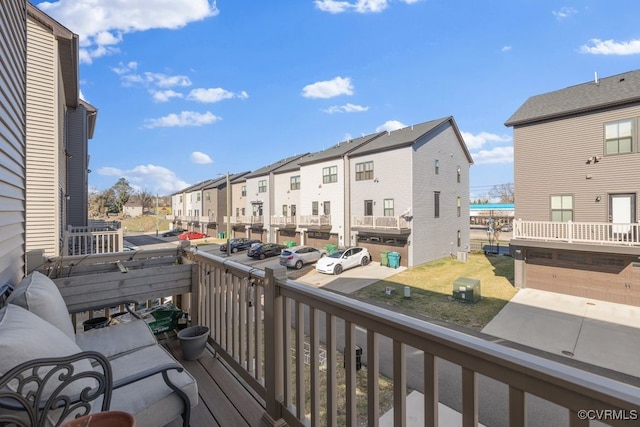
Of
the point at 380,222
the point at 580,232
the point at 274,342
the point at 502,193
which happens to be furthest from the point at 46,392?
the point at 502,193

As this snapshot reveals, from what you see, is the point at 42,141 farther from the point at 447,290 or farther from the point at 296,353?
the point at 447,290

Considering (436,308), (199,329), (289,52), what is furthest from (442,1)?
(199,329)

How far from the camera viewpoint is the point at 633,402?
62cm

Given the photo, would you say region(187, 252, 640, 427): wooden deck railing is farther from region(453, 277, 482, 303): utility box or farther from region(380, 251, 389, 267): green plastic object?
region(380, 251, 389, 267): green plastic object

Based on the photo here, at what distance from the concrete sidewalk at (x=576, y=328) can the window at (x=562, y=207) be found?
9.56ft

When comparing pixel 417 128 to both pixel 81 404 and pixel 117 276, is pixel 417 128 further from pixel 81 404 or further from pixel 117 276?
pixel 81 404

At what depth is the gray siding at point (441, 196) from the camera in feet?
52.9

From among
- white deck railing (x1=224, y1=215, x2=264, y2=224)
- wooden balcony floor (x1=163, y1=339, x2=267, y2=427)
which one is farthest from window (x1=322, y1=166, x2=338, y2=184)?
wooden balcony floor (x1=163, y1=339, x2=267, y2=427)

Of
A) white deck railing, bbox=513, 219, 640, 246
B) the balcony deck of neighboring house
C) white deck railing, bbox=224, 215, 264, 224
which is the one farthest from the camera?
white deck railing, bbox=224, 215, 264, 224

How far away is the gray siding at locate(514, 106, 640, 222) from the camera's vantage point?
32.9 feet

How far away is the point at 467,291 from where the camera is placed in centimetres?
1002

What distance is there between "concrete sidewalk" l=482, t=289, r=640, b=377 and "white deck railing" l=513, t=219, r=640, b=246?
6.96 feet

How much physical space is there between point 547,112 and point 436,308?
351 inches
